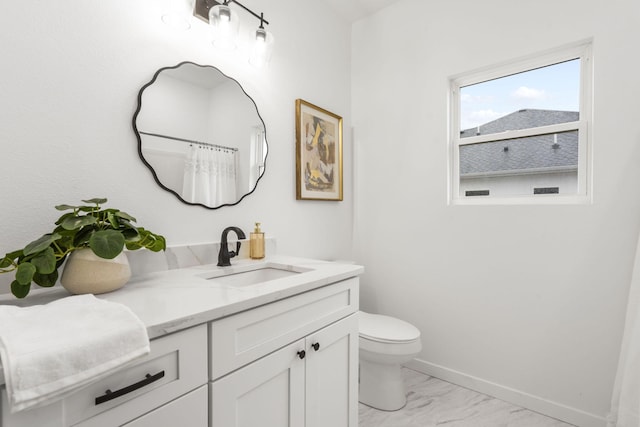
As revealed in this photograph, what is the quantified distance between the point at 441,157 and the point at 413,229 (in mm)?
538

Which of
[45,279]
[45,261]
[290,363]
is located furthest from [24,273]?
[290,363]

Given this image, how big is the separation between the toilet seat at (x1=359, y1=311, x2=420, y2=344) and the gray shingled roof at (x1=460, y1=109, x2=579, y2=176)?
112 cm

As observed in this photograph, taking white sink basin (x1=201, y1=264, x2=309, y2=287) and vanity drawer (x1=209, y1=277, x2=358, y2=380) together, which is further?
white sink basin (x1=201, y1=264, x2=309, y2=287)

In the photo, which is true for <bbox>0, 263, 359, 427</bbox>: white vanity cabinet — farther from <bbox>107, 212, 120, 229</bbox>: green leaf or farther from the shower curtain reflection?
the shower curtain reflection

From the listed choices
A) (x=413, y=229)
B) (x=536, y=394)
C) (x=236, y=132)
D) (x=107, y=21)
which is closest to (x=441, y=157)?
(x=413, y=229)

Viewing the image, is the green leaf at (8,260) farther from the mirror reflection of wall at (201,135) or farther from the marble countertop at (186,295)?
the mirror reflection of wall at (201,135)

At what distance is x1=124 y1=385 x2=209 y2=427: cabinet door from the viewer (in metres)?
0.71

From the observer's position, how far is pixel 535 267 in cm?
177

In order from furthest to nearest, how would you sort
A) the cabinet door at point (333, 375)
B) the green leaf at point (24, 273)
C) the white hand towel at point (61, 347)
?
the cabinet door at point (333, 375) < the green leaf at point (24, 273) < the white hand towel at point (61, 347)

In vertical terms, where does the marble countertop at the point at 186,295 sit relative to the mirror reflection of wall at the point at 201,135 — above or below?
below

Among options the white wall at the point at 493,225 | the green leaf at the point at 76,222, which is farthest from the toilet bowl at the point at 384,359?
the green leaf at the point at 76,222

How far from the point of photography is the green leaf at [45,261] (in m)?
0.79

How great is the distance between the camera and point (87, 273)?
0.89 m

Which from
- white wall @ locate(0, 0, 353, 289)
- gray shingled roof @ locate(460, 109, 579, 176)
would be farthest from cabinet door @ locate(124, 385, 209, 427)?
gray shingled roof @ locate(460, 109, 579, 176)
